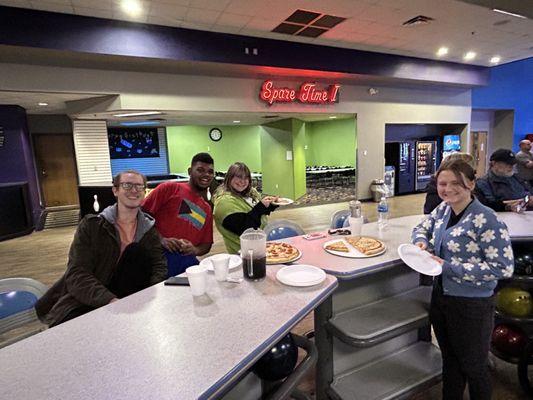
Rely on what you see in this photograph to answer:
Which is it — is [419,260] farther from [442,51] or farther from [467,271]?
[442,51]

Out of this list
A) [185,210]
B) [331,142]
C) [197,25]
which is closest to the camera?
[185,210]

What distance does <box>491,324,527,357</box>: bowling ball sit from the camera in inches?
89.9

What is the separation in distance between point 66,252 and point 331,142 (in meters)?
10.9

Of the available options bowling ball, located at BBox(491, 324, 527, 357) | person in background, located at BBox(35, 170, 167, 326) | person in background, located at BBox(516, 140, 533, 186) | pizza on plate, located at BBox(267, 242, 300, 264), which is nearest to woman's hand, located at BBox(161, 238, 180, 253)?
person in background, located at BBox(35, 170, 167, 326)

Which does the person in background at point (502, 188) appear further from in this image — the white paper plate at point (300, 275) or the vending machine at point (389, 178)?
the vending machine at point (389, 178)

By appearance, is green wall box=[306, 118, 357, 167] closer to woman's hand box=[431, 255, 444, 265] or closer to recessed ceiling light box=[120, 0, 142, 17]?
recessed ceiling light box=[120, 0, 142, 17]

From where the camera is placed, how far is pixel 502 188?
9.27 feet

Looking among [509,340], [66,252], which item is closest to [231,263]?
[509,340]

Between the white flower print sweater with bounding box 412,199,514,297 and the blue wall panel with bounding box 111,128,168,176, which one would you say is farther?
the blue wall panel with bounding box 111,128,168,176

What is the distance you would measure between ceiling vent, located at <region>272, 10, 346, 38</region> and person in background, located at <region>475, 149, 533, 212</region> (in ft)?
11.5

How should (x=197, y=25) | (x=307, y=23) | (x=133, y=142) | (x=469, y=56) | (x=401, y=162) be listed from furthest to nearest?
(x=133, y=142)
(x=401, y=162)
(x=469, y=56)
(x=307, y=23)
(x=197, y=25)

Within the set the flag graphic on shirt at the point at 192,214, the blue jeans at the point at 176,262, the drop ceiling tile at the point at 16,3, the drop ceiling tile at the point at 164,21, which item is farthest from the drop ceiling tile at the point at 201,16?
the blue jeans at the point at 176,262

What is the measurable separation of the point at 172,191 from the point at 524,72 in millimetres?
13286

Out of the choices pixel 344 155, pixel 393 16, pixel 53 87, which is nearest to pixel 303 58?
pixel 393 16
